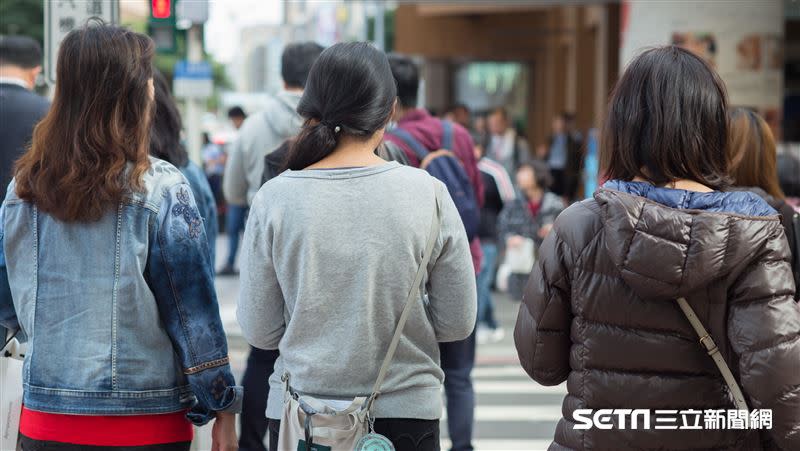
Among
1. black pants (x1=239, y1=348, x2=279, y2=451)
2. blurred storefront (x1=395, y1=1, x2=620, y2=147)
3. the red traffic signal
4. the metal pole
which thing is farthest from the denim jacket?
blurred storefront (x1=395, y1=1, x2=620, y2=147)

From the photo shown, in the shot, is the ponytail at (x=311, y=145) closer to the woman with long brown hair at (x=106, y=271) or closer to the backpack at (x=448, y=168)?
the woman with long brown hair at (x=106, y=271)

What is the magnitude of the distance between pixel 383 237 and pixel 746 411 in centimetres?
105

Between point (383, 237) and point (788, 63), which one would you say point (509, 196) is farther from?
point (788, 63)

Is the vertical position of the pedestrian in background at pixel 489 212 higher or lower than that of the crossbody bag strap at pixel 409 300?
lower

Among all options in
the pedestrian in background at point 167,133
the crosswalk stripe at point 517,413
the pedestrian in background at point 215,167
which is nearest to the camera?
the pedestrian in background at point 167,133

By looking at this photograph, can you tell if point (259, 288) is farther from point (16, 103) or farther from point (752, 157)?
point (16, 103)

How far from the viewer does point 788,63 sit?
16812 mm

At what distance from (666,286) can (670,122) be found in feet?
1.43

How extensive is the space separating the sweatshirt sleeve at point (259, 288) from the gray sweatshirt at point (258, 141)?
2471 mm

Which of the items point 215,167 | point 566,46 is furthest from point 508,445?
point 566,46

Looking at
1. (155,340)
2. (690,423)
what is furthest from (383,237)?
(690,423)

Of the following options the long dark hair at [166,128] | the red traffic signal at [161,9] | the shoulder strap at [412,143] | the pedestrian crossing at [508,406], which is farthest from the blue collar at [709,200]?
the red traffic signal at [161,9]

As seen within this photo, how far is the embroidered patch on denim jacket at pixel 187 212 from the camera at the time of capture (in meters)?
3.24

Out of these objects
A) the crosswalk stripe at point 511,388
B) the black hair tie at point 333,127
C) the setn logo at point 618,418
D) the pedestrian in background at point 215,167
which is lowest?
the crosswalk stripe at point 511,388
